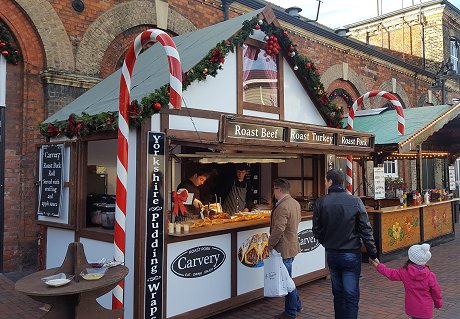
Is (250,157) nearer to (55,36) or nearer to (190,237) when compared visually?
(190,237)

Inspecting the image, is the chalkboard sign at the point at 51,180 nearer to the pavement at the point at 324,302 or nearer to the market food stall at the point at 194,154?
the market food stall at the point at 194,154

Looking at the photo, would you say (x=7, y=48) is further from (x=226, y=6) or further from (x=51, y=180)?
(x=226, y=6)

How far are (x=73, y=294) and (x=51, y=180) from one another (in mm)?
2974

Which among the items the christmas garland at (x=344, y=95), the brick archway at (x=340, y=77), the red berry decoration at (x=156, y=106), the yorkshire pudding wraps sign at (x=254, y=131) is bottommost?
the yorkshire pudding wraps sign at (x=254, y=131)

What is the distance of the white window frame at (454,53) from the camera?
2169 cm

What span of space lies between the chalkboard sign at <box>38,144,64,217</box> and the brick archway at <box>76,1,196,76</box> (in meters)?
3.03

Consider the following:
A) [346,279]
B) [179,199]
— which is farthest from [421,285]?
[179,199]

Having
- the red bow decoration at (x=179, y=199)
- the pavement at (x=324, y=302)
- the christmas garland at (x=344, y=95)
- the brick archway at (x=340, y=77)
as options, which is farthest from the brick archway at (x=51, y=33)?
the christmas garland at (x=344, y=95)

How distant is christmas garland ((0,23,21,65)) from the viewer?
773 centimetres

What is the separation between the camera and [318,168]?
8.03m

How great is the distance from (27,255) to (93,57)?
14.0 ft

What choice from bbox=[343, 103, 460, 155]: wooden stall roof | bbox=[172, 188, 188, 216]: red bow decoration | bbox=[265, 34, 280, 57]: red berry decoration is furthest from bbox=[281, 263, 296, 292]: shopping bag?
bbox=[343, 103, 460, 155]: wooden stall roof

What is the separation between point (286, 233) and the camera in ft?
18.4

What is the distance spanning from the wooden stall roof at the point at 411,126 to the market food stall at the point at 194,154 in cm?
165
